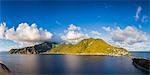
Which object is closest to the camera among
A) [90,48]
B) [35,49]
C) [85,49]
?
[85,49]

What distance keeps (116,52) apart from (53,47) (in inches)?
1267

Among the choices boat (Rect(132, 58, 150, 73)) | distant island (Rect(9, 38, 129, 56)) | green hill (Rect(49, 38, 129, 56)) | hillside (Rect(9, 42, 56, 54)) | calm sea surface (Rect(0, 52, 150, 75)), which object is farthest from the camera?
hillside (Rect(9, 42, 56, 54))

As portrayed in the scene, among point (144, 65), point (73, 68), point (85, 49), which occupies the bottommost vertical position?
point (73, 68)

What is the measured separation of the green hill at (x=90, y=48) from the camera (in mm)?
102438

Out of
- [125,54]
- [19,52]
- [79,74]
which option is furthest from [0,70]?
[19,52]

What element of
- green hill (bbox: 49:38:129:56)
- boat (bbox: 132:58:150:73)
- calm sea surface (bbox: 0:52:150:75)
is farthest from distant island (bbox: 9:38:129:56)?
boat (bbox: 132:58:150:73)

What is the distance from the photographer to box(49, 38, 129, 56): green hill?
102m

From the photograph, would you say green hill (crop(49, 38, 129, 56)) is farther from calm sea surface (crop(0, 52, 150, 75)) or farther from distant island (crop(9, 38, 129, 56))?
calm sea surface (crop(0, 52, 150, 75))

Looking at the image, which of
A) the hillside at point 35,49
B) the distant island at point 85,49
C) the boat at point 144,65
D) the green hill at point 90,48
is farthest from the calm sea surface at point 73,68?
A: the hillside at point 35,49

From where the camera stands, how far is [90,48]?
113312 mm

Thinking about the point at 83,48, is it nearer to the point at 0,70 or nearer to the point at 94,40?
the point at 94,40

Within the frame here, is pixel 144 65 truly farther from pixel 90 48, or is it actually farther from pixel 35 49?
pixel 35 49

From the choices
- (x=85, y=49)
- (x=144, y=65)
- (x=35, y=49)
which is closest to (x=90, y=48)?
(x=85, y=49)

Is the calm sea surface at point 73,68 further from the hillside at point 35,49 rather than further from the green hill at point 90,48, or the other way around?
the hillside at point 35,49
